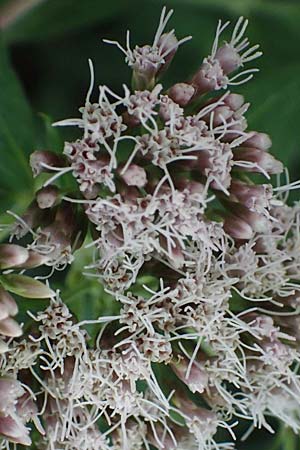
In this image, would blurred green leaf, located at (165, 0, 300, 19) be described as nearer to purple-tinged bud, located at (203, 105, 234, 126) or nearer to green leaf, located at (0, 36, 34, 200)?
green leaf, located at (0, 36, 34, 200)

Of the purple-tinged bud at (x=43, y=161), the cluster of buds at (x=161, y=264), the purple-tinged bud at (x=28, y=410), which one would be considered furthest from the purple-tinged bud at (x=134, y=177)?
the purple-tinged bud at (x=28, y=410)

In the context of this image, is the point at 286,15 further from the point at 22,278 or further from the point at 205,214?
the point at 22,278

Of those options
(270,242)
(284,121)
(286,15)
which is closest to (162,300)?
(270,242)

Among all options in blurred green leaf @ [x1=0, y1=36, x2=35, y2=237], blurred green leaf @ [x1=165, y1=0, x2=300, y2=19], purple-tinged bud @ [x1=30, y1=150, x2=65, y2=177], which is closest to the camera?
purple-tinged bud @ [x1=30, y1=150, x2=65, y2=177]

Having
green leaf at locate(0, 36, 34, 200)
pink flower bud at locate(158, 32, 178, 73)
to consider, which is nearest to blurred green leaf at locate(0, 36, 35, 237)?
green leaf at locate(0, 36, 34, 200)

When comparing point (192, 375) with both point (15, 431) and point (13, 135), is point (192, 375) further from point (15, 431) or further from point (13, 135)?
point (13, 135)
